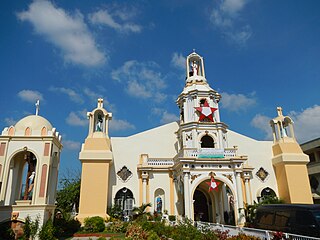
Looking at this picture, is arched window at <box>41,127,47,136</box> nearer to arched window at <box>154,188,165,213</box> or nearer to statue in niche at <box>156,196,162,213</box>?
arched window at <box>154,188,165,213</box>

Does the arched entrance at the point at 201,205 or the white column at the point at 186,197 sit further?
the arched entrance at the point at 201,205

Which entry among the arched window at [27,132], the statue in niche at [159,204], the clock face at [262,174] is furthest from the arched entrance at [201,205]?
the arched window at [27,132]

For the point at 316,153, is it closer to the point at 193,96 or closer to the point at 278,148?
the point at 278,148

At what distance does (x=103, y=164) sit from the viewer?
18094mm

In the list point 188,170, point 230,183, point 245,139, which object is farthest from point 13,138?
point 245,139

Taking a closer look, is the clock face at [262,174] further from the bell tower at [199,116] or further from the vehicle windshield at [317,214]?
the vehicle windshield at [317,214]

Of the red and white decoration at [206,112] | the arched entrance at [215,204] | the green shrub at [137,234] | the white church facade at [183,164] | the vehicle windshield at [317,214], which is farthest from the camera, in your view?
the red and white decoration at [206,112]

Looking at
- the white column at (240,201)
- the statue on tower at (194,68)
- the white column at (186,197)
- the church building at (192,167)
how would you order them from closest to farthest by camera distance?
the white column at (186,197)
the white column at (240,201)
the church building at (192,167)
the statue on tower at (194,68)

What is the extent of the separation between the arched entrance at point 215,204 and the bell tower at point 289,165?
14.6 feet

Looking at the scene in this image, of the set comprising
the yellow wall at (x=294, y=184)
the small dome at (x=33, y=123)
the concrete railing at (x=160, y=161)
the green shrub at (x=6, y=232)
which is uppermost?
the small dome at (x=33, y=123)

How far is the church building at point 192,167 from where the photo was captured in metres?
17.6

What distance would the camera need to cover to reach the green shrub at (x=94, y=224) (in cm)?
1495

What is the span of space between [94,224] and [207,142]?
1091cm

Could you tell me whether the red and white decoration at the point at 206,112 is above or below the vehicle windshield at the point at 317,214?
above
